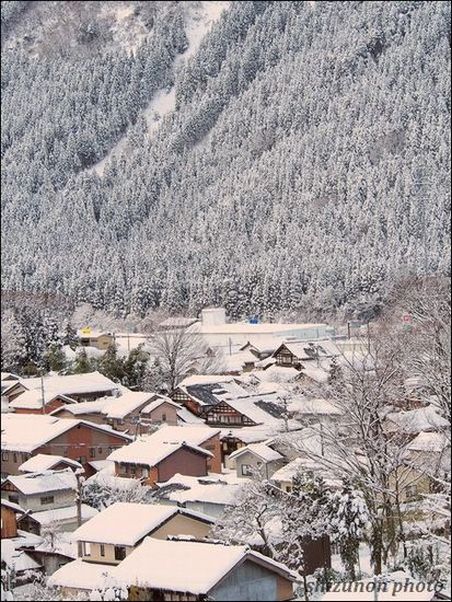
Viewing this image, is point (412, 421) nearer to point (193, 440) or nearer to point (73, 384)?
point (193, 440)

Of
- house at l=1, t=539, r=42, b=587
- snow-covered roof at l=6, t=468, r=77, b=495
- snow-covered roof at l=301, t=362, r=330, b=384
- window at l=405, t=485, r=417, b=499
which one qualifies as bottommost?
house at l=1, t=539, r=42, b=587

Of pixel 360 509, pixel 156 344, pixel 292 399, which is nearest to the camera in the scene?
pixel 360 509

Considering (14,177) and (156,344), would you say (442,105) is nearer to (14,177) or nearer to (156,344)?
(14,177)

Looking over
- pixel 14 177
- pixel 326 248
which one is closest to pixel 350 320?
pixel 326 248

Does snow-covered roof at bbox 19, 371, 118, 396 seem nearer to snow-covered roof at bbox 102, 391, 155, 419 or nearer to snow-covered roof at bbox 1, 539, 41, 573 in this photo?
snow-covered roof at bbox 102, 391, 155, 419

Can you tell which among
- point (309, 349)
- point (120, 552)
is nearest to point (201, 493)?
point (120, 552)

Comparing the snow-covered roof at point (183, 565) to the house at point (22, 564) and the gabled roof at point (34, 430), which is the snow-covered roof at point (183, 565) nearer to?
the house at point (22, 564)

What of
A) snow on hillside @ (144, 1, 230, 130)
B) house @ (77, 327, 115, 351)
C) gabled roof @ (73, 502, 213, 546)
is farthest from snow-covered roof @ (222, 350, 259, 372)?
snow on hillside @ (144, 1, 230, 130)
